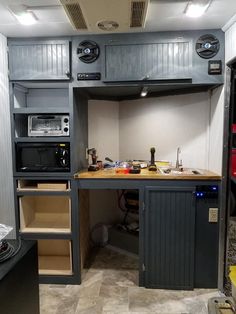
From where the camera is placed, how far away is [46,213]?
9.32ft

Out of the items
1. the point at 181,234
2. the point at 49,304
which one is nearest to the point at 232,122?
the point at 181,234

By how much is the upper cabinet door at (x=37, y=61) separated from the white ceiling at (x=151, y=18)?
0.32 ft

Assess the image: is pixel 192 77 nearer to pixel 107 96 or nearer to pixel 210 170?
pixel 210 170

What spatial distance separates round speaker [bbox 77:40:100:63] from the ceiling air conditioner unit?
0.13 metres

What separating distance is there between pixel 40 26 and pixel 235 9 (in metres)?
1.56

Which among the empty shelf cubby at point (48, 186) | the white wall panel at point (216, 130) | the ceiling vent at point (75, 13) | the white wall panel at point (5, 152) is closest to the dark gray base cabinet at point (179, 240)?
the white wall panel at point (216, 130)

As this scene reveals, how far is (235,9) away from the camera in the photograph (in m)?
1.83

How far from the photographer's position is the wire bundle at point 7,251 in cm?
136

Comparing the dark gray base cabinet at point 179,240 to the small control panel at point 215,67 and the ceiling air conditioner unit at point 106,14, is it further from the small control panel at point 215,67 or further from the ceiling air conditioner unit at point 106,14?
the ceiling air conditioner unit at point 106,14

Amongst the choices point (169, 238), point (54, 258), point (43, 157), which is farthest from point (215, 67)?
point (54, 258)

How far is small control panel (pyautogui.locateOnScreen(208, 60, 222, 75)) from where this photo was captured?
85.9 inches

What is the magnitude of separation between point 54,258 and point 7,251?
4.81 ft

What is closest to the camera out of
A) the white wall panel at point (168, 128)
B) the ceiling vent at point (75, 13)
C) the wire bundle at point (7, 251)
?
the wire bundle at point (7, 251)

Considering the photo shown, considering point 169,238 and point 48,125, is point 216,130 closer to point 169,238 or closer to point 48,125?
point 169,238
